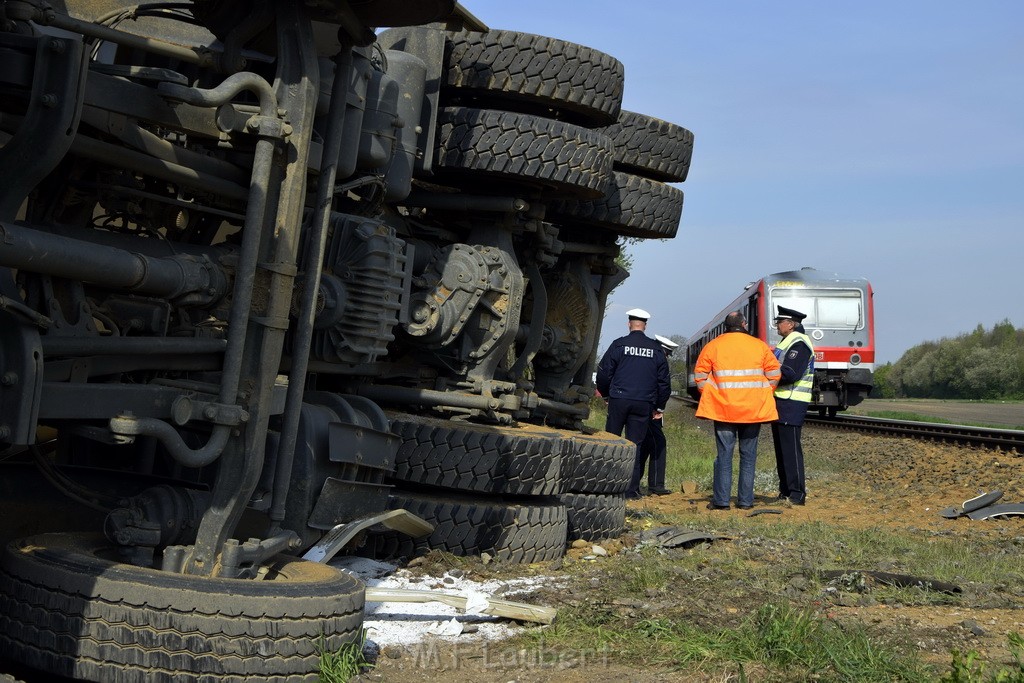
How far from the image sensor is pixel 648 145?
28.1 ft

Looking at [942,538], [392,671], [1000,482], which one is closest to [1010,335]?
[1000,482]

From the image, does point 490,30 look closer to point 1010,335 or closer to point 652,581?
point 652,581

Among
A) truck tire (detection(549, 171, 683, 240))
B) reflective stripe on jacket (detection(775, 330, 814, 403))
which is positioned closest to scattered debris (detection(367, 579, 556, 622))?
truck tire (detection(549, 171, 683, 240))

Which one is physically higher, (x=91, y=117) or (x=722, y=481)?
(x=91, y=117)

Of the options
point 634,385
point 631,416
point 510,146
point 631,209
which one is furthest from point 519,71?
point 631,416

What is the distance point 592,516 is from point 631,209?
227 centimetres

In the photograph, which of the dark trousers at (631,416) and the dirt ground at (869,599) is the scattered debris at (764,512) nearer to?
the dirt ground at (869,599)

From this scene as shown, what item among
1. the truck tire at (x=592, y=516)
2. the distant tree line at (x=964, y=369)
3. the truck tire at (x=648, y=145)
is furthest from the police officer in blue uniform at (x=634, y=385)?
the distant tree line at (x=964, y=369)

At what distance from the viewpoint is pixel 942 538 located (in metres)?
8.30

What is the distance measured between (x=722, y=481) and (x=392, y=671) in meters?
6.57

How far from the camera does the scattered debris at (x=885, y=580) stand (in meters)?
5.81

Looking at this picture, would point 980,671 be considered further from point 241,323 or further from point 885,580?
point 241,323

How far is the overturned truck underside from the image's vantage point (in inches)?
132

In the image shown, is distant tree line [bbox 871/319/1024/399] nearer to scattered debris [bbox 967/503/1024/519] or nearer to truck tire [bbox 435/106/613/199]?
scattered debris [bbox 967/503/1024/519]
